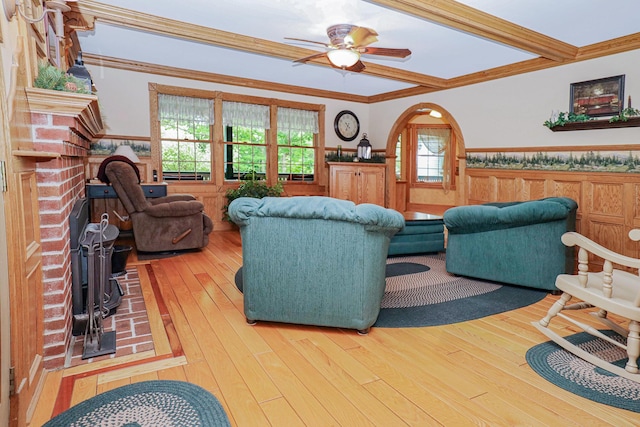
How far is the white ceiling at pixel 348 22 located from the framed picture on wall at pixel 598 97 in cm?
47

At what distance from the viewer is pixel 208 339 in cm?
256

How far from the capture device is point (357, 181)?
7.49 metres

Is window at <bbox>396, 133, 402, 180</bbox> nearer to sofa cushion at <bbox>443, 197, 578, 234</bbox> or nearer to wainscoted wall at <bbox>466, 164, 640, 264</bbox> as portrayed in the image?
wainscoted wall at <bbox>466, 164, 640, 264</bbox>

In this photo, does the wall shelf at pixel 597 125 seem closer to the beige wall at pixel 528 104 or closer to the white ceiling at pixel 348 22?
the beige wall at pixel 528 104

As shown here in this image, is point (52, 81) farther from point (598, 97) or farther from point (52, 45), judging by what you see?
point (598, 97)

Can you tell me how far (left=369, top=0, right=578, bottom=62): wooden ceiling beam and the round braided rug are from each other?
3.04m

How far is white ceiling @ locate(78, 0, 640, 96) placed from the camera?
3.62m

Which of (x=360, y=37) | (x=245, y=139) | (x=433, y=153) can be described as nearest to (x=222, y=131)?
(x=245, y=139)

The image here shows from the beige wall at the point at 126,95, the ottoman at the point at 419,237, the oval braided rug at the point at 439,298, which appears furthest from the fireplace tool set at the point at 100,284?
the beige wall at the point at 126,95

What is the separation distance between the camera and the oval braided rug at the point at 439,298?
9.65 feet

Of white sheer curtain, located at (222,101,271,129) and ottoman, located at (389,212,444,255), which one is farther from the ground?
white sheer curtain, located at (222,101,271,129)

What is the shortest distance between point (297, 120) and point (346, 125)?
1.09 m

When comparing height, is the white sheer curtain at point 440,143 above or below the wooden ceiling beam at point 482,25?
below

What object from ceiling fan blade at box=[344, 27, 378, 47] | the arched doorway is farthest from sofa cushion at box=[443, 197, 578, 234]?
the arched doorway
